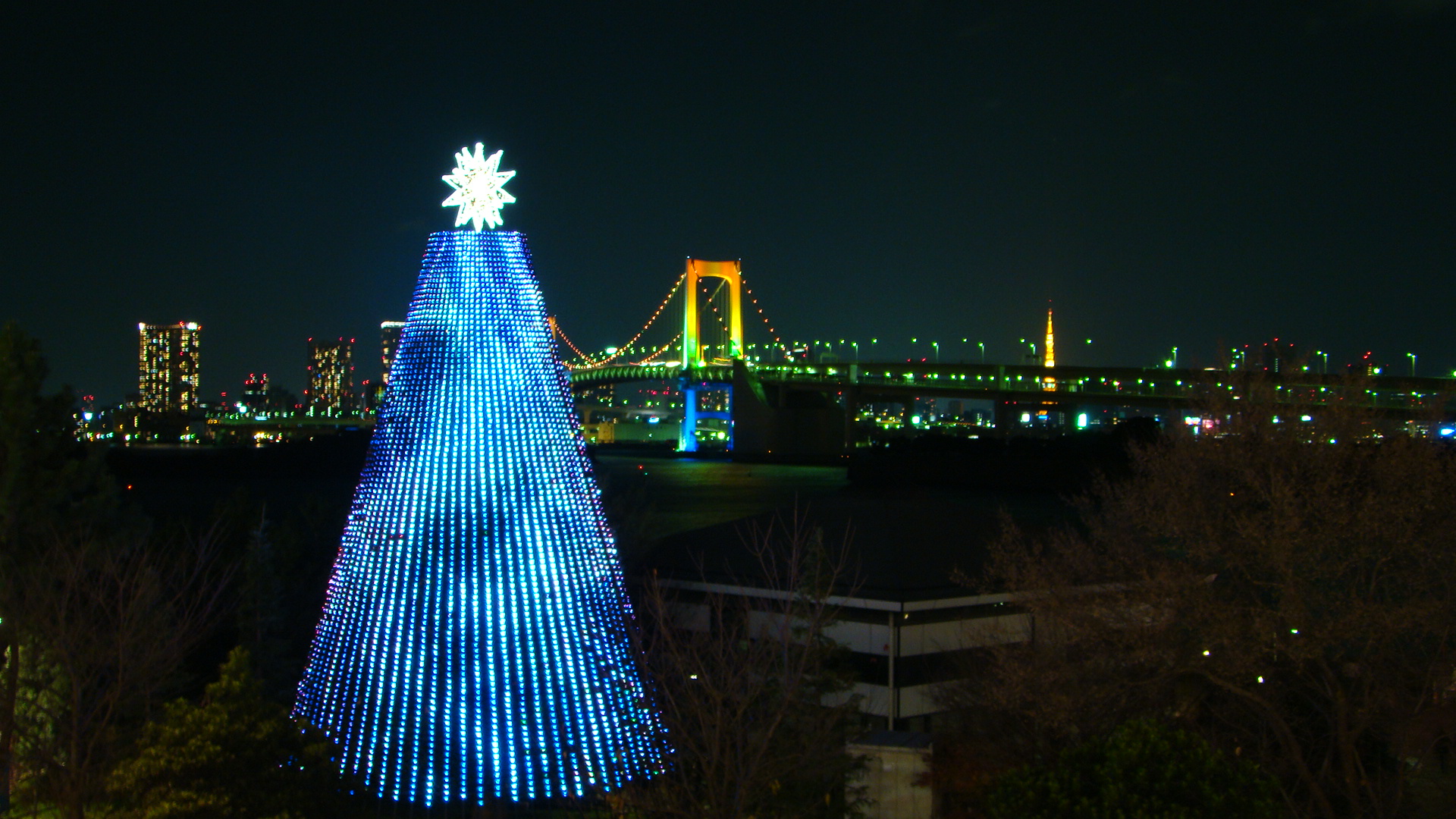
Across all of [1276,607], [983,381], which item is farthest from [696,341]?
[1276,607]

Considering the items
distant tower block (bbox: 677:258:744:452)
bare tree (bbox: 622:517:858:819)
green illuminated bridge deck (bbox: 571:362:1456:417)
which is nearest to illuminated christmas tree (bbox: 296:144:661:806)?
bare tree (bbox: 622:517:858:819)

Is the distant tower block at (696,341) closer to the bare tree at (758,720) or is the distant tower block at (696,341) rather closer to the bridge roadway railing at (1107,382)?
the bridge roadway railing at (1107,382)

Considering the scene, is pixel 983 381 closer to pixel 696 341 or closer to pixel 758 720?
pixel 696 341

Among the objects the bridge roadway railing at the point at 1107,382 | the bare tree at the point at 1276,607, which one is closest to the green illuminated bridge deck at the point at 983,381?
the bridge roadway railing at the point at 1107,382

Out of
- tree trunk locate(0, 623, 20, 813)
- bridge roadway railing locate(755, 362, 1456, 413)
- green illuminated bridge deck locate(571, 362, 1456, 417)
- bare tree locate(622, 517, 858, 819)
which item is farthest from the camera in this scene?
green illuminated bridge deck locate(571, 362, 1456, 417)

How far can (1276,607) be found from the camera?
9.11 m

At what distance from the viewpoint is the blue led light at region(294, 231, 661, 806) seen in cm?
718

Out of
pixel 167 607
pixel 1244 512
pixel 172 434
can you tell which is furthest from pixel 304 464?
pixel 1244 512

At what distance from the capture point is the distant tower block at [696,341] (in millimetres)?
66000

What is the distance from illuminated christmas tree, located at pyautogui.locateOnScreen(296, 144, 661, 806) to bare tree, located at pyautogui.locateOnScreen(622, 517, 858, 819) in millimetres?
404

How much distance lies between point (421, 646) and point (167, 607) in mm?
2998

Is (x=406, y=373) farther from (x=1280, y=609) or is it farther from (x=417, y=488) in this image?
(x=1280, y=609)

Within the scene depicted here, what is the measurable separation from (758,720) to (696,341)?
208 feet

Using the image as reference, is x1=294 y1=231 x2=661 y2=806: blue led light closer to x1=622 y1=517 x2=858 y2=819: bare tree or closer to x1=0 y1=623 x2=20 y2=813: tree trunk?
x1=622 y1=517 x2=858 y2=819: bare tree
